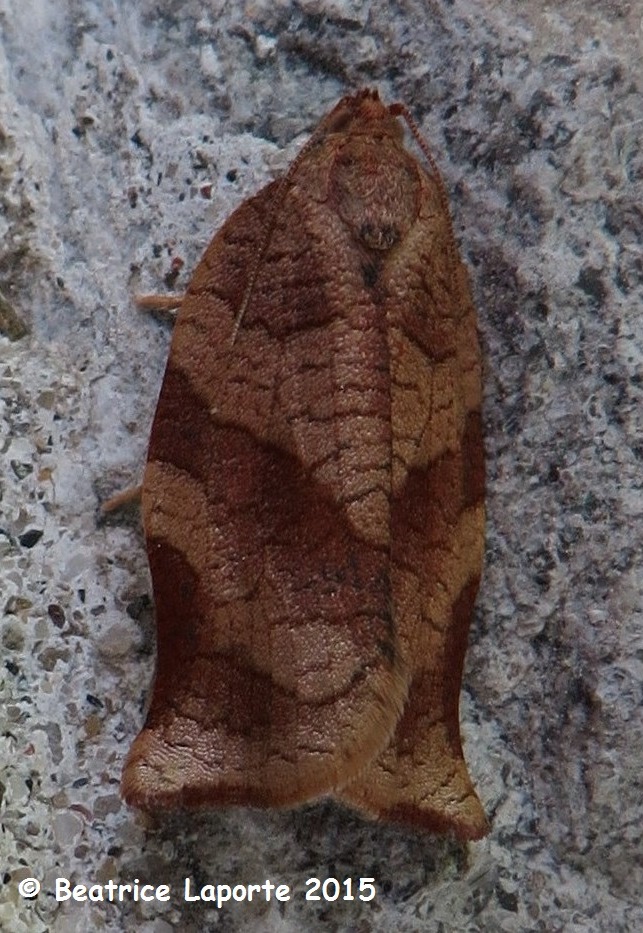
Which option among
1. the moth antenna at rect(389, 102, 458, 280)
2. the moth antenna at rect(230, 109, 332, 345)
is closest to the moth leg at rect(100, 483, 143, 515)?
the moth antenna at rect(230, 109, 332, 345)

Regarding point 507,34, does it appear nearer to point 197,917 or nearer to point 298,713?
point 298,713

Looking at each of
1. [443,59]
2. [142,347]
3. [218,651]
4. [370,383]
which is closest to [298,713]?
[218,651]

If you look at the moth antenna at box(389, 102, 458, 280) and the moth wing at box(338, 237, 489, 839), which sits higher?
the moth antenna at box(389, 102, 458, 280)

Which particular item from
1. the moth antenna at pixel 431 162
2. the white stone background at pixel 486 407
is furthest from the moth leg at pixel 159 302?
the moth antenna at pixel 431 162

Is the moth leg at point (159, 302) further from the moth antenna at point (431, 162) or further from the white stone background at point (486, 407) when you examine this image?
the moth antenna at point (431, 162)

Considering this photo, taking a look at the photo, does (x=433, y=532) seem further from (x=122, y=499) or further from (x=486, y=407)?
(x=122, y=499)

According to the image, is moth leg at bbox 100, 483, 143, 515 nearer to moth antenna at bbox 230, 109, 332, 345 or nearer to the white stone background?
the white stone background
